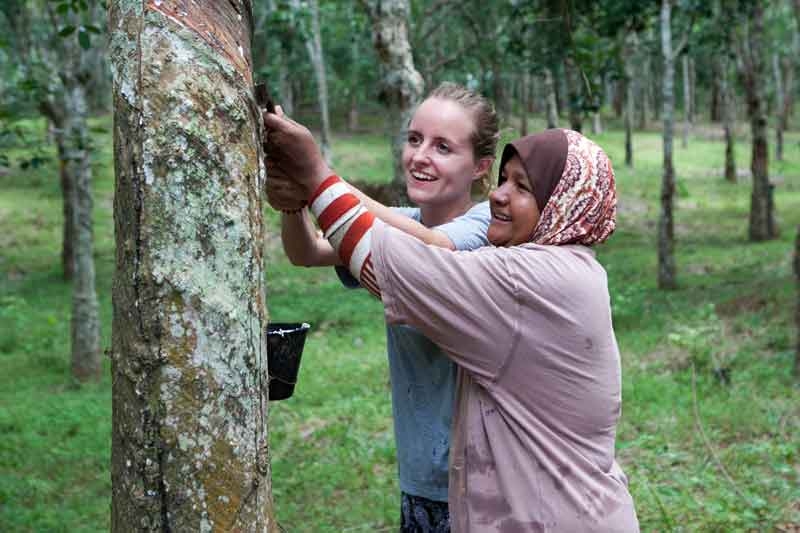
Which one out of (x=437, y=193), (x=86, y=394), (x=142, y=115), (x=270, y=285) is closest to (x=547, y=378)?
(x=437, y=193)

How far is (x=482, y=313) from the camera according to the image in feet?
5.83

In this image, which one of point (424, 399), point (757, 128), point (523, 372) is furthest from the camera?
point (757, 128)

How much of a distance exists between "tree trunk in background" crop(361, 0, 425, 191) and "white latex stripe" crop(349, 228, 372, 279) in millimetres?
5442

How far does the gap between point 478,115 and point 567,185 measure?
47 cm

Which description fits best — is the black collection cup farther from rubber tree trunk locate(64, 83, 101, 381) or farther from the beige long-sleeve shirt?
rubber tree trunk locate(64, 83, 101, 381)

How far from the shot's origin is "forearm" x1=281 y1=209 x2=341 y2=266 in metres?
2.33

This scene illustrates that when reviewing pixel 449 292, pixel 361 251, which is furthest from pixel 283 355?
pixel 449 292

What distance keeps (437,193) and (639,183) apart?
75.5ft

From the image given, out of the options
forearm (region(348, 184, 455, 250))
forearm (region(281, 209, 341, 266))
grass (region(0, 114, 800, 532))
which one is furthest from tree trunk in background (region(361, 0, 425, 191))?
forearm (region(348, 184, 455, 250))

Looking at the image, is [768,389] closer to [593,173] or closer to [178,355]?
[593,173]

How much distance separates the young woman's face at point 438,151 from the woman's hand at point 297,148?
389mm

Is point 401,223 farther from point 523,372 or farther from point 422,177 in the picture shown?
point 523,372

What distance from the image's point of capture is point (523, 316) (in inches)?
71.1

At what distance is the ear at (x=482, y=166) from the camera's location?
91.6 inches
